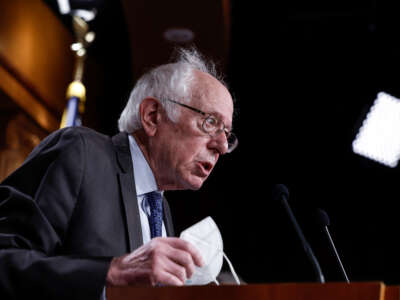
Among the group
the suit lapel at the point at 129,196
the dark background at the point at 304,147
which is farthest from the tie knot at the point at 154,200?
the dark background at the point at 304,147

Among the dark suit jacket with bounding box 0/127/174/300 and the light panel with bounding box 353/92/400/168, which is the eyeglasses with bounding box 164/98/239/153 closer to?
the dark suit jacket with bounding box 0/127/174/300

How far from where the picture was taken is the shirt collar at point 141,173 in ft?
5.78

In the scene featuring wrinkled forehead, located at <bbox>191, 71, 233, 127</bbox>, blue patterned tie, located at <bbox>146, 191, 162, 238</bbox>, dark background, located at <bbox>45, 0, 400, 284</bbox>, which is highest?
wrinkled forehead, located at <bbox>191, 71, 233, 127</bbox>

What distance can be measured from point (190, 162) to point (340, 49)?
3196 millimetres

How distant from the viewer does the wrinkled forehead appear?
1943 mm

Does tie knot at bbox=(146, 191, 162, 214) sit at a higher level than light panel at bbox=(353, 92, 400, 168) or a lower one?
higher

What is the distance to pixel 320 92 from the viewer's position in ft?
15.6

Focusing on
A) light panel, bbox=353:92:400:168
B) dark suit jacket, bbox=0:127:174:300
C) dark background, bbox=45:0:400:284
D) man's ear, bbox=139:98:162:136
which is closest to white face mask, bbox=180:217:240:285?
dark suit jacket, bbox=0:127:174:300

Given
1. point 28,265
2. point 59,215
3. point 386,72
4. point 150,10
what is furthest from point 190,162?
point 386,72

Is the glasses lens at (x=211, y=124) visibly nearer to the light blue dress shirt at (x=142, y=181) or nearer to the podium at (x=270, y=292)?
the light blue dress shirt at (x=142, y=181)

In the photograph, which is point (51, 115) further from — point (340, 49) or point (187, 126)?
point (187, 126)

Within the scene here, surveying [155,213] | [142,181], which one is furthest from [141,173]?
[155,213]

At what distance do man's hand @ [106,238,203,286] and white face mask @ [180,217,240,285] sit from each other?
0.17m

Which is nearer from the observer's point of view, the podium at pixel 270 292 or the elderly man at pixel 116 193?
the podium at pixel 270 292
